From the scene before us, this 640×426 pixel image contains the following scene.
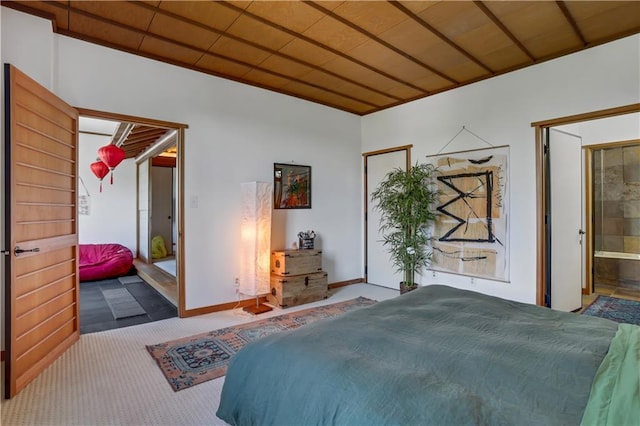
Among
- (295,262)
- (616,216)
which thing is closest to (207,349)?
(295,262)

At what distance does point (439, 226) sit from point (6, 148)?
433cm

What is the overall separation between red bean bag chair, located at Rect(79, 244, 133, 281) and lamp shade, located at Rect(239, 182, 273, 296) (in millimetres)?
3197

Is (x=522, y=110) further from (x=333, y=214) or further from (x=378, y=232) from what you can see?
(x=333, y=214)

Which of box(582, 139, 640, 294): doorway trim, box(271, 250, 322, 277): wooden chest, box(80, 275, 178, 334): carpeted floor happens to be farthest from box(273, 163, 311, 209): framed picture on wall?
box(582, 139, 640, 294): doorway trim

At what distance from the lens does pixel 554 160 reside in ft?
12.0

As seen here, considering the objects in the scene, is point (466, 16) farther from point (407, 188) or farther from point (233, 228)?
point (233, 228)

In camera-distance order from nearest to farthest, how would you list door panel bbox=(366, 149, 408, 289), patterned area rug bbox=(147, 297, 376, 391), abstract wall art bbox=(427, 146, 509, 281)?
patterned area rug bbox=(147, 297, 376, 391)
abstract wall art bbox=(427, 146, 509, 281)
door panel bbox=(366, 149, 408, 289)

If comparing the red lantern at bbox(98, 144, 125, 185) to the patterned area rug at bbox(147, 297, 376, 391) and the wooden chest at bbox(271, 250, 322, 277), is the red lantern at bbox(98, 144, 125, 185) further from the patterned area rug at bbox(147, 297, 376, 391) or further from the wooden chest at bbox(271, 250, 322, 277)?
the patterned area rug at bbox(147, 297, 376, 391)

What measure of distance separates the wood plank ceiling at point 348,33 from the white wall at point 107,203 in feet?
14.4

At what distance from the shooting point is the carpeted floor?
354cm

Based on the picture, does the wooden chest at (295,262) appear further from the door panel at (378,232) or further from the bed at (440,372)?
the bed at (440,372)

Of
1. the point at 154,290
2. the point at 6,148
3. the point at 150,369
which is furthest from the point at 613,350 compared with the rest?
the point at 154,290

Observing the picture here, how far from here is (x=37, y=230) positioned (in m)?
2.42

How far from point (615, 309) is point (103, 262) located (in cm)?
762
